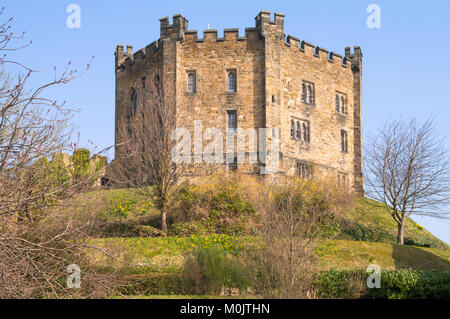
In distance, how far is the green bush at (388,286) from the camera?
14.7m

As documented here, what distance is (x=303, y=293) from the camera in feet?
43.1

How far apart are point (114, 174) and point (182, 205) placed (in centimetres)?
455

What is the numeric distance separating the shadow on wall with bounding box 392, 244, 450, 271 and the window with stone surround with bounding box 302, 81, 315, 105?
13.0 m

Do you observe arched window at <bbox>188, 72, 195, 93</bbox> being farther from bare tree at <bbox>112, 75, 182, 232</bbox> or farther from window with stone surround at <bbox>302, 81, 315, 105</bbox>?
window with stone surround at <bbox>302, 81, 315, 105</bbox>

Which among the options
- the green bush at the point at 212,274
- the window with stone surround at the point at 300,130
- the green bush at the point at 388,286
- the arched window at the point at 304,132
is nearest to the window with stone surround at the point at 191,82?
the window with stone surround at the point at 300,130

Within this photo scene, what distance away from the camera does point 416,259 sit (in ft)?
74.3

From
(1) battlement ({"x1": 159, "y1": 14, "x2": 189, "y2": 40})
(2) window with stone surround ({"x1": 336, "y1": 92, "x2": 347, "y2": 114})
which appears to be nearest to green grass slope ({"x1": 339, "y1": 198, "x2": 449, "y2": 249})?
(2) window with stone surround ({"x1": 336, "y1": 92, "x2": 347, "y2": 114})

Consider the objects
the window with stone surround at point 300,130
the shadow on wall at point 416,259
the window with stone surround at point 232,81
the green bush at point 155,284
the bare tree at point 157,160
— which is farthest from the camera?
the window with stone surround at point 300,130

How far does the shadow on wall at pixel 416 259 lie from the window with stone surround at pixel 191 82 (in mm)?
14917

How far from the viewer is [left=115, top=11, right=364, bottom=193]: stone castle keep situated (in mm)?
31188

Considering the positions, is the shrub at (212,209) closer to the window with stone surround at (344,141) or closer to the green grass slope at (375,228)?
the green grass slope at (375,228)

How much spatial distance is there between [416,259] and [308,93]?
1453cm

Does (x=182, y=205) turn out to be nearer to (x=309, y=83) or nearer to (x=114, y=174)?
(x=114, y=174)
